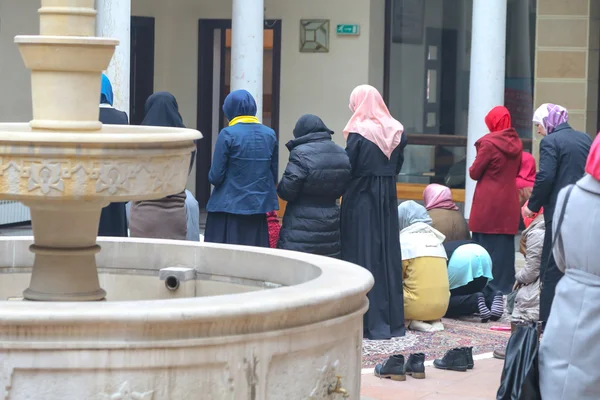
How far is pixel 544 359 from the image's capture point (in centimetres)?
519

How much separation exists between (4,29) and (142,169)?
9909 millimetres

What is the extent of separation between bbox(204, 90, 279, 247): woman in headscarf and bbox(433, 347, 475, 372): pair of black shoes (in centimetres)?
A: 168

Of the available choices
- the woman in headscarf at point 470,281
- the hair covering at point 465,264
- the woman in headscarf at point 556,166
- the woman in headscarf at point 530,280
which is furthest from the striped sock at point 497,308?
the woman in headscarf at point 556,166

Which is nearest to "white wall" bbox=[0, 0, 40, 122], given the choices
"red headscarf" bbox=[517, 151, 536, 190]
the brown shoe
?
"red headscarf" bbox=[517, 151, 536, 190]

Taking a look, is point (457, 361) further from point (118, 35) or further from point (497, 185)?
point (118, 35)

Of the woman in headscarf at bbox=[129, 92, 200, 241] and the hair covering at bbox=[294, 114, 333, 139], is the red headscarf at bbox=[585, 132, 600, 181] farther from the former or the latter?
the hair covering at bbox=[294, 114, 333, 139]

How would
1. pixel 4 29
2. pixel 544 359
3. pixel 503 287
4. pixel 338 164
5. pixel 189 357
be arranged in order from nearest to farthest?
pixel 189 357 → pixel 544 359 → pixel 338 164 → pixel 503 287 → pixel 4 29

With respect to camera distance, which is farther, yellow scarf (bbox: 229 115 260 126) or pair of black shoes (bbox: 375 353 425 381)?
yellow scarf (bbox: 229 115 260 126)

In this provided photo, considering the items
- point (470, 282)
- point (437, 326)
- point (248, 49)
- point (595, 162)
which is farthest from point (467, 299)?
point (595, 162)

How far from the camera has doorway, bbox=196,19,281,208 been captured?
15.9 m

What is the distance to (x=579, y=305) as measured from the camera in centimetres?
507

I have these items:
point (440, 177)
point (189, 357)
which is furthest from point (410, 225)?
point (440, 177)

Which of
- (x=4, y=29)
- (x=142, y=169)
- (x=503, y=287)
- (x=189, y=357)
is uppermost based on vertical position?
(x=4, y=29)

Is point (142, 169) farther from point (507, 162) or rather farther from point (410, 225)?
point (507, 162)
